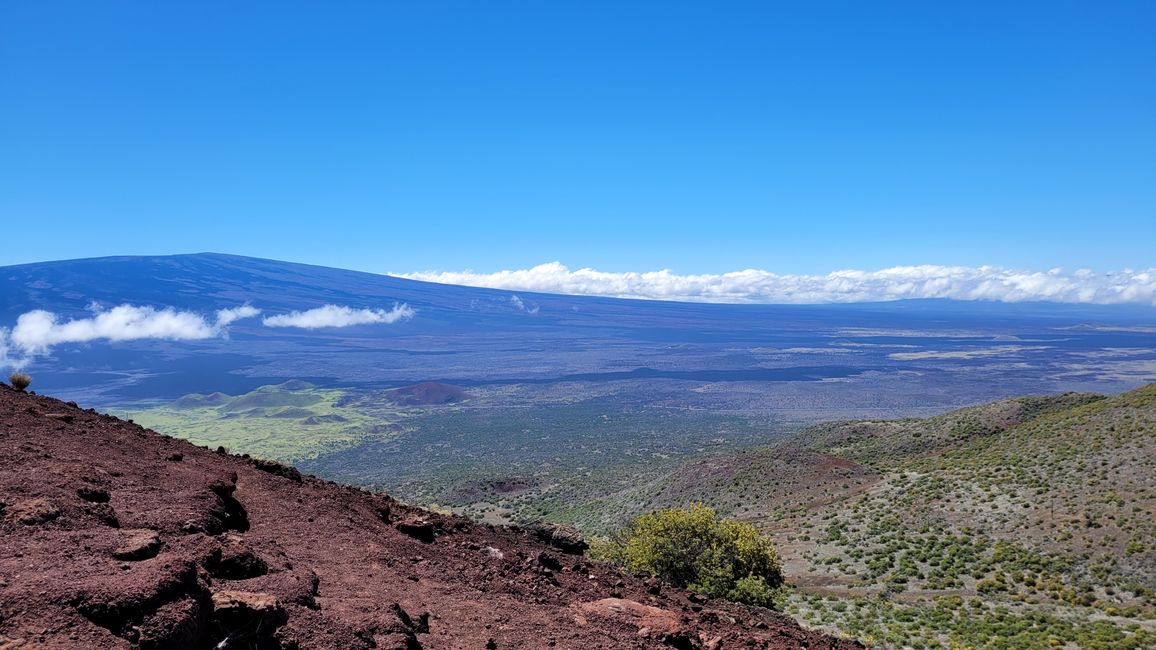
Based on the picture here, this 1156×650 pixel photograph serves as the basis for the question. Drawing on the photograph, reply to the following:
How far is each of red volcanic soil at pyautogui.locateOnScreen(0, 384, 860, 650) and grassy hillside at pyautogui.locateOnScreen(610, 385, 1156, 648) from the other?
1198 cm

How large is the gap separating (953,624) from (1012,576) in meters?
6.17

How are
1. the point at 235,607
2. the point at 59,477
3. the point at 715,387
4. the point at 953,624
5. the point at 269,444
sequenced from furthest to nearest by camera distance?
the point at 715,387, the point at 269,444, the point at 953,624, the point at 59,477, the point at 235,607

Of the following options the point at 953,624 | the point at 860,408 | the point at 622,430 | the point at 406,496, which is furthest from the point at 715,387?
the point at 953,624

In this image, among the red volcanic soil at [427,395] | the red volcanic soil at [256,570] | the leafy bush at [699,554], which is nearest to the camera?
the red volcanic soil at [256,570]

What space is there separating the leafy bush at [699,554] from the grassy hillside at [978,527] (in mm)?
2648

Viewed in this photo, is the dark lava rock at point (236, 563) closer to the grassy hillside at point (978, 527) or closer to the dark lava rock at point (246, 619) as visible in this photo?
the dark lava rock at point (246, 619)

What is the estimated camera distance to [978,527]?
27812 mm

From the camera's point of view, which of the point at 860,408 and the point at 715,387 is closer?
the point at 860,408

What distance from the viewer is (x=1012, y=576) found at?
23359 millimetres

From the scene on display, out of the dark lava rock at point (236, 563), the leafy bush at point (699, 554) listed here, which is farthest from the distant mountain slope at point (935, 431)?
the dark lava rock at point (236, 563)

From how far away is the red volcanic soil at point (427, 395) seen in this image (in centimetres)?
14575

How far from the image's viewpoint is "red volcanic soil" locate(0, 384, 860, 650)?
512cm

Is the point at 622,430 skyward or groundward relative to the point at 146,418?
skyward

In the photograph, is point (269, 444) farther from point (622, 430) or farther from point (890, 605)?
point (890, 605)
